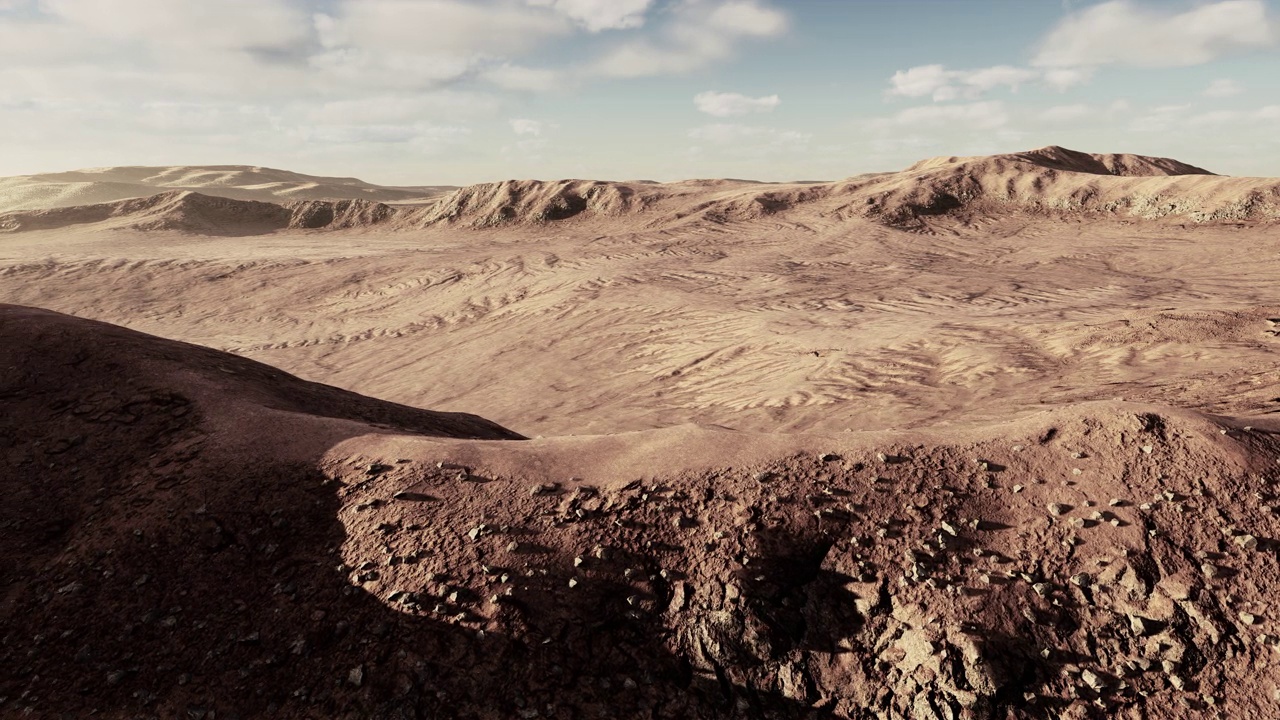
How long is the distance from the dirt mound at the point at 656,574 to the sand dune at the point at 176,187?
53751 millimetres

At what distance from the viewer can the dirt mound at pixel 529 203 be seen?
99.3 feet

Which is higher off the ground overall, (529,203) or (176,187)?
(176,187)

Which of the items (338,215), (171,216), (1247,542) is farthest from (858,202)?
(171,216)

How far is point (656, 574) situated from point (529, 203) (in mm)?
29459

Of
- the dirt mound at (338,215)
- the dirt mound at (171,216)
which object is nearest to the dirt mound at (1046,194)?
the dirt mound at (338,215)

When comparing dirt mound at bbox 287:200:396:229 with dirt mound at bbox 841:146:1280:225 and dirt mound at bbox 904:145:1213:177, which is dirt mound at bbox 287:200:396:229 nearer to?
dirt mound at bbox 841:146:1280:225

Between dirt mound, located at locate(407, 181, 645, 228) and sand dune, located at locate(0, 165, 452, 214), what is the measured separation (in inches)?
953

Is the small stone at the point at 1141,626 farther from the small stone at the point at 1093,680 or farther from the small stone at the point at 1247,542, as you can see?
the small stone at the point at 1247,542

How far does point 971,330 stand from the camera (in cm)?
1129

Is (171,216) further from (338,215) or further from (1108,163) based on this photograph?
(1108,163)

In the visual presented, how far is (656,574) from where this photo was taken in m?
3.76

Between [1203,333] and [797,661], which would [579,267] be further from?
[797,661]

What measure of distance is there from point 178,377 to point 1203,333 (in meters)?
12.8

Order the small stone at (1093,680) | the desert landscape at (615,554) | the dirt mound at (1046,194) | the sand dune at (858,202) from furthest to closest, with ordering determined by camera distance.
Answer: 1. the sand dune at (858,202)
2. the dirt mound at (1046,194)
3. the desert landscape at (615,554)
4. the small stone at (1093,680)
